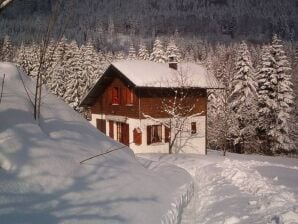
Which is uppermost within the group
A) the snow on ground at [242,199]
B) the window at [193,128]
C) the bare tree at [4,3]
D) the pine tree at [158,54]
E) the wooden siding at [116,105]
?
the pine tree at [158,54]

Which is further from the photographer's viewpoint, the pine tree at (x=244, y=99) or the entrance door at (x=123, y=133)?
the pine tree at (x=244, y=99)

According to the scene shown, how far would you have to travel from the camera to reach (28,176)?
4523 mm

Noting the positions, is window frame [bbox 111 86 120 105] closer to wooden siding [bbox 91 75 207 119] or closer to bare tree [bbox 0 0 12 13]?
wooden siding [bbox 91 75 207 119]

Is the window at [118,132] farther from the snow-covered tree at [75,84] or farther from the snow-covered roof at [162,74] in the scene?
the snow-covered tree at [75,84]

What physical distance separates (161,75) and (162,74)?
25 cm

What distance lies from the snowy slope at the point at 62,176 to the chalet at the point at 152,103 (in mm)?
16382

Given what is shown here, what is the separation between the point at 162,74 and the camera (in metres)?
26.0

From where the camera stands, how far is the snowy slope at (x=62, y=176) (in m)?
4.20

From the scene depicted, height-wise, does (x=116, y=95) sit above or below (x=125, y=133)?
above

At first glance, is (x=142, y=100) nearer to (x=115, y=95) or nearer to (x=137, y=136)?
(x=137, y=136)

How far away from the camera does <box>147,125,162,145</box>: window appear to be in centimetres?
2536

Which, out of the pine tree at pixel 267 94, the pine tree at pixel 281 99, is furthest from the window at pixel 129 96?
the pine tree at pixel 281 99

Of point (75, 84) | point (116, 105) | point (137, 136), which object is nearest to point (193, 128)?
point (137, 136)

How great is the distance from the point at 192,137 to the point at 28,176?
23.2m
